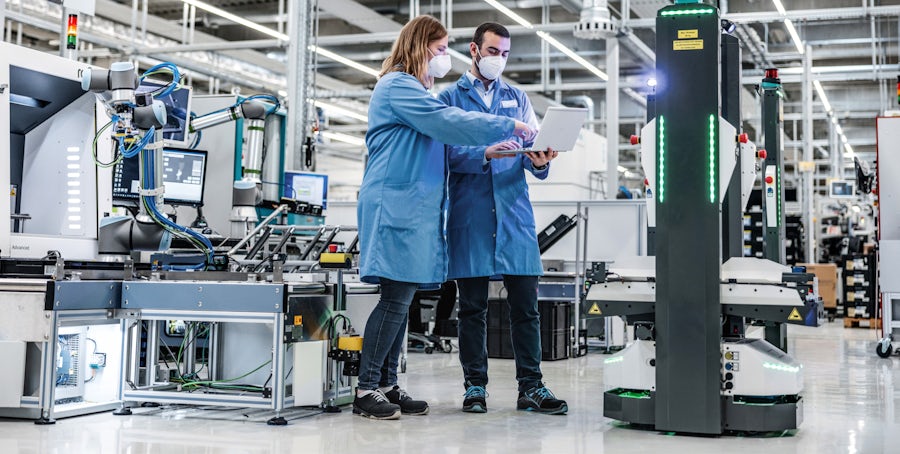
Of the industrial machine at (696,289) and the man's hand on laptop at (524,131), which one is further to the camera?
the man's hand on laptop at (524,131)

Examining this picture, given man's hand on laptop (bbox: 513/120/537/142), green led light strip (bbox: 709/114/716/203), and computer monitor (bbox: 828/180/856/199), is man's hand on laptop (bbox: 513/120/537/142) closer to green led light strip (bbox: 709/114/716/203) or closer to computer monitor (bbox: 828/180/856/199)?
green led light strip (bbox: 709/114/716/203)

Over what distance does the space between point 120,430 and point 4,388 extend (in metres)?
0.50

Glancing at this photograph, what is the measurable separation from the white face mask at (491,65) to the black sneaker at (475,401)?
Result: 50.6 inches

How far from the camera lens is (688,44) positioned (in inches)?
131

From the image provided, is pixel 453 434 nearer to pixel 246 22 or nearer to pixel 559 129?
pixel 559 129

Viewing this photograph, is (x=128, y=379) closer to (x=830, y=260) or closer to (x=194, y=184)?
(x=194, y=184)

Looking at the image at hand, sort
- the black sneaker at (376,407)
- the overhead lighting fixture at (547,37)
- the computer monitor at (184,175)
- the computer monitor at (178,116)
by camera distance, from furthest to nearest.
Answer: the overhead lighting fixture at (547,37) < the computer monitor at (184,175) < the computer monitor at (178,116) < the black sneaker at (376,407)

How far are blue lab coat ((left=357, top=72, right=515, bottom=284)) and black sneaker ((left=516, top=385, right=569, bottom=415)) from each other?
643 mm

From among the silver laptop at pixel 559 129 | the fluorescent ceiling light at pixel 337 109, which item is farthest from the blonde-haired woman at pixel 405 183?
the fluorescent ceiling light at pixel 337 109

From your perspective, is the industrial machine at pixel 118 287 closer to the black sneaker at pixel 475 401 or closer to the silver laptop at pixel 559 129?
the black sneaker at pixel 475 401

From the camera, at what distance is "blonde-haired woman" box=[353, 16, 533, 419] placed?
135 inches

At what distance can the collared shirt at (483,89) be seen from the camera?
153 inches

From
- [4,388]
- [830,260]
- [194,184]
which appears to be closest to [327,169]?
[830,260]

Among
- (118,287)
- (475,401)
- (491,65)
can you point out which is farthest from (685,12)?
(118,287)
